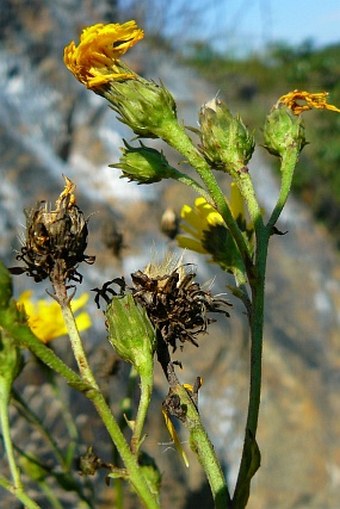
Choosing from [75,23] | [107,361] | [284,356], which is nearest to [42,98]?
[75,23]

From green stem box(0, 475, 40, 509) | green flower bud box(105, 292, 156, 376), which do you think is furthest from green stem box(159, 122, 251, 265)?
green stem box(0, 475, 40, 509)

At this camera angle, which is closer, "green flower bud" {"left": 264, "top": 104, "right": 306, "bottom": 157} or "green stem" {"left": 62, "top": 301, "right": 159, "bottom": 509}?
"green stem" {"left": 62, "top": 301, "right": 159, "bottom": 509}

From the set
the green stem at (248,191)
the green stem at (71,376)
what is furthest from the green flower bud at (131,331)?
the green stem at (248,191)

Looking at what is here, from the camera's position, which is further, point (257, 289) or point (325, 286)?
point (325, 286)

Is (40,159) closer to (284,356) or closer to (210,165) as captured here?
(284,356)

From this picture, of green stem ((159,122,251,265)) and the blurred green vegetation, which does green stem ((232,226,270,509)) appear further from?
the blurred green vegetation

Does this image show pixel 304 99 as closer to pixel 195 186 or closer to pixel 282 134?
pixel 282 134
